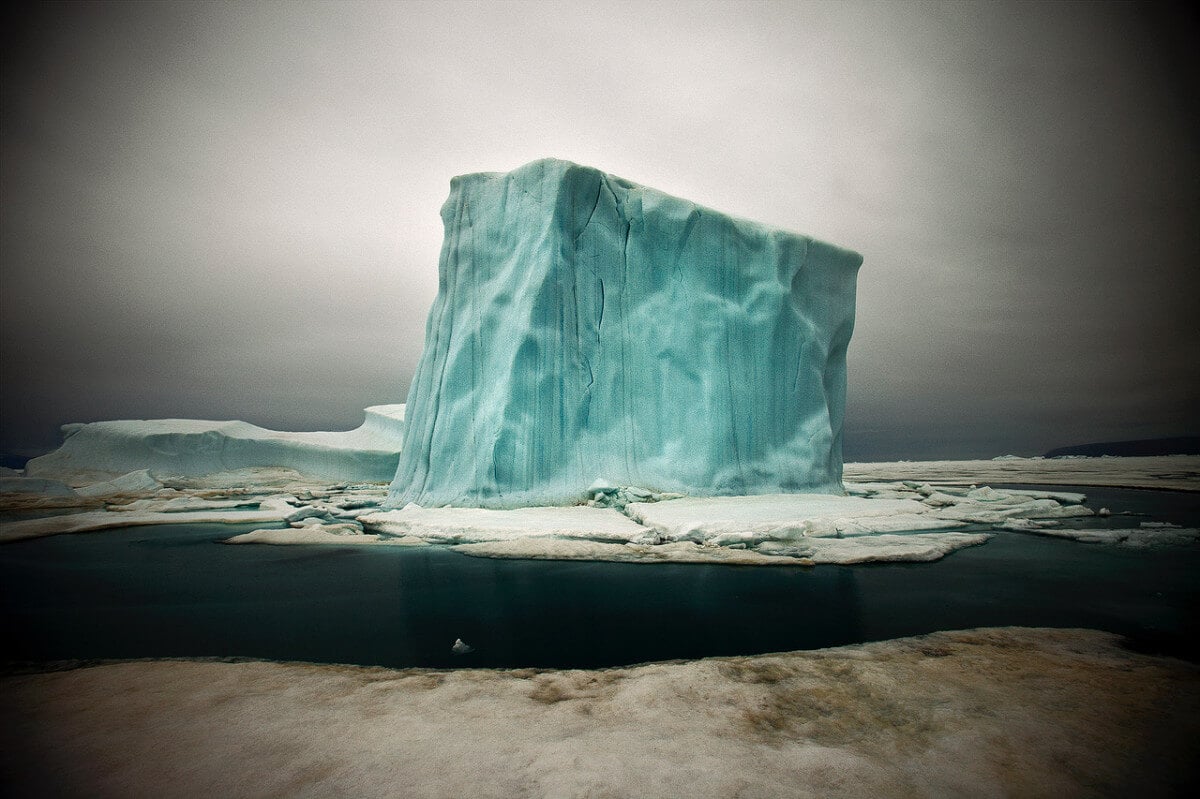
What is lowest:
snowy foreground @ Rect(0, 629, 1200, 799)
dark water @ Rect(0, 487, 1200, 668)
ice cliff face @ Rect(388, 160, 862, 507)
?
dark water @ Rect(0, 487, 1200, 668)

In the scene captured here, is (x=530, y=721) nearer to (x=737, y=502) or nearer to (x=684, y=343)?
(x=737, y=502)

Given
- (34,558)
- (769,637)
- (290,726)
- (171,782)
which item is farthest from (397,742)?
(34,558)

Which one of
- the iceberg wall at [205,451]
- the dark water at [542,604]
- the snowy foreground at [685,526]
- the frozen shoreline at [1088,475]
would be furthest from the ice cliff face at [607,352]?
the frozen shoreline at [1088,475]

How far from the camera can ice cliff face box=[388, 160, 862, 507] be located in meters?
12.0

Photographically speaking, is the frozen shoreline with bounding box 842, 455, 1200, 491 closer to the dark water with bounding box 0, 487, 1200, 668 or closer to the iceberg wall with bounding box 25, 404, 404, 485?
the dark water with bounding box 0, 487, 1200, 668

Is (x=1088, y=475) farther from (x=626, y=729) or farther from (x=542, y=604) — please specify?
(x=626, y=729)

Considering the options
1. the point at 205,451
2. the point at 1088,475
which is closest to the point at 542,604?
the point at 205,451

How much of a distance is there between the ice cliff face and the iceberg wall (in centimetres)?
1338

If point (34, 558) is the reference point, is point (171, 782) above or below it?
above

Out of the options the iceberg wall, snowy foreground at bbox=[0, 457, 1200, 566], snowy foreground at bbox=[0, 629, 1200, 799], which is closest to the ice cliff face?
snowy foreground at bbox=[0, 457, 1200, 566]

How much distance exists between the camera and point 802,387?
46.3ft

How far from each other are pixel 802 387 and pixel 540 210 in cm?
818

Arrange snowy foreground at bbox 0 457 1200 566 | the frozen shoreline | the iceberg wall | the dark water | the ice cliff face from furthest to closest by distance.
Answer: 1. the iceberg wall
2. the frozen shoreline
3. the ice cliff face
4. snowy foreground at bbox 0 457 1200 566
5. the dark water

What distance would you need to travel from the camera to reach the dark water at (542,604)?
352cm
